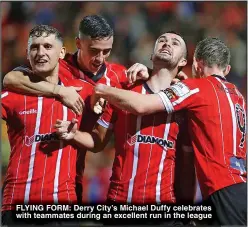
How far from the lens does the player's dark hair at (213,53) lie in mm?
4836

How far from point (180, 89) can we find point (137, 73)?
1.34 feet

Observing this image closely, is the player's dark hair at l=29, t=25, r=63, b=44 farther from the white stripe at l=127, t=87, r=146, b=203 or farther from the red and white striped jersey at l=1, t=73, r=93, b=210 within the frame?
the white stripe at l=127, t=87, r=146, b=203

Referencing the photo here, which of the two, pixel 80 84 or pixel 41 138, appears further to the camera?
pixel 80 84

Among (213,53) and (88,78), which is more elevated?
(213,53)

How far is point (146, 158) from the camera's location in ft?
15.4

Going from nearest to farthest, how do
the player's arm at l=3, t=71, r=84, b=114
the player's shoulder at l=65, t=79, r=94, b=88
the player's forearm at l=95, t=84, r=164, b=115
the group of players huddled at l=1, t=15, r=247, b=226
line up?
the player's forearm at l=95, t=84, r=164, b=115 → the group of players huddled at l=1, t=15, r=247, b=226 → the player's arm at l=3, t=71, r=84, b=114 → the player's shoulder at l=65, t=79, r=94, b=88

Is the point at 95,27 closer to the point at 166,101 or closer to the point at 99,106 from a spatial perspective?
the point at 99,106

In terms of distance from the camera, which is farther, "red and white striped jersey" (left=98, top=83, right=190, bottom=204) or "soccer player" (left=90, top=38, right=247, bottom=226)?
"red and white striped jersey" (left=98, top=83, right=190, bottom=204)

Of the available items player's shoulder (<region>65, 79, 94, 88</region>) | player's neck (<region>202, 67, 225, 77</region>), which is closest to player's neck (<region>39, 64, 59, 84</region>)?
player's shoulder (<region>65, 79, 94, 88</region>)

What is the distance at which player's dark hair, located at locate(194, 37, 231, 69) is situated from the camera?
4.84 meters

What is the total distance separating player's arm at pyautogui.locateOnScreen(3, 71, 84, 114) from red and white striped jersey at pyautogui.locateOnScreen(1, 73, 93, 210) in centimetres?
5

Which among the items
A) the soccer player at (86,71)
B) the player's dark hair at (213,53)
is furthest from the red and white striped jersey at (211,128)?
the soccer player at (86,71)

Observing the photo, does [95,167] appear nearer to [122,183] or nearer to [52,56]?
[122,183]

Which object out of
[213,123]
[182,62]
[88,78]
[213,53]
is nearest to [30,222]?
[88,78]
